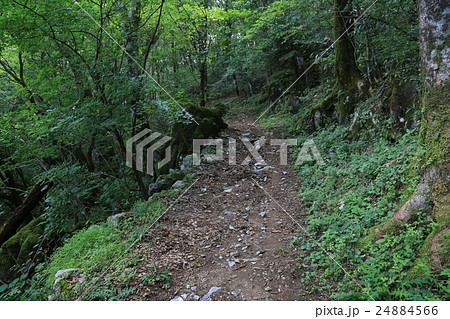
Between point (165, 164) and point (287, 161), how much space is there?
4368mm

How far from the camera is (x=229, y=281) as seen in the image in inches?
140

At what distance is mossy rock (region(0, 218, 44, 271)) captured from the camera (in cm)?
680

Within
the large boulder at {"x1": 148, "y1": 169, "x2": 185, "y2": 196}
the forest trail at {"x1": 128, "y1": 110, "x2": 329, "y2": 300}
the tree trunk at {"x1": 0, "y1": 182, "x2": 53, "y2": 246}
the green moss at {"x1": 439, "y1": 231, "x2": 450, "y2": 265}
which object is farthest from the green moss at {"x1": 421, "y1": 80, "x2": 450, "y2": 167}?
the tree trunk at {"x1": 0, "y1": 182, "x2": 53, "y2": 246}

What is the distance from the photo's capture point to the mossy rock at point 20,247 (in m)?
6.80

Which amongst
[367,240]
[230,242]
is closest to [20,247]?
[230,242]

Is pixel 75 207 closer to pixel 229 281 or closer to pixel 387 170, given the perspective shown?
pixel 229 281

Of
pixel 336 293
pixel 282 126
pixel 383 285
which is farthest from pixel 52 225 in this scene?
pixel 282 126

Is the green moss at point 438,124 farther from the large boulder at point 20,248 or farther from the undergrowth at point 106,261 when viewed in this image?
the large boulder at point 20,248

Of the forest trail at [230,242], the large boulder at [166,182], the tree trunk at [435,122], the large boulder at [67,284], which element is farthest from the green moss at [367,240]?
the large boulder at [166,182]

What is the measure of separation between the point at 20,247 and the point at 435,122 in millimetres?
10137

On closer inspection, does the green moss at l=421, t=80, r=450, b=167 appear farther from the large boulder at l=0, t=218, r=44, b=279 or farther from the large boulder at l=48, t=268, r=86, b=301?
the large boulder at l=0, t=218, r=44, b=279

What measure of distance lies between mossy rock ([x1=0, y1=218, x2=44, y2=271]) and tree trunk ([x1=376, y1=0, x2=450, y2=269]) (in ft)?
27.7

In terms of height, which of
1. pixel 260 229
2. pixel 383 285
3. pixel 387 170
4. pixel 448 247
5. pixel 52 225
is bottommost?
pixel 52 225

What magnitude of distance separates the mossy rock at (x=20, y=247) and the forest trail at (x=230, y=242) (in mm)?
4551
